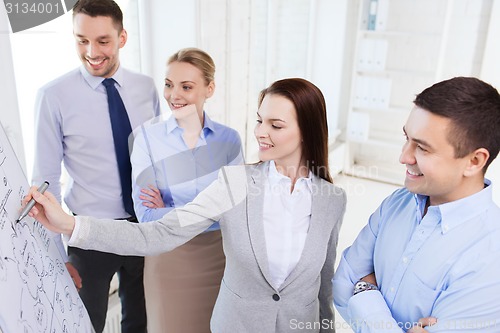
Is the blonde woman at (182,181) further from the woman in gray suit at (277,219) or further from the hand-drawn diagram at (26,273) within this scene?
the hand-drawn diagram at (26,273)

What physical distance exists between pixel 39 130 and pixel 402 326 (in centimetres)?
132

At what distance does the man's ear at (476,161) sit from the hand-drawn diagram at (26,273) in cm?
100

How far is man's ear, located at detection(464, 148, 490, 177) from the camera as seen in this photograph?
97 centimetres

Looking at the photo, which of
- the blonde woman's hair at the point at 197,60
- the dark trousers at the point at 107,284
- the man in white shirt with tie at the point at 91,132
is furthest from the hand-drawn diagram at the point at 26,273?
the blonde woman's hair at the point at 197,60

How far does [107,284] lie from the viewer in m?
1.77

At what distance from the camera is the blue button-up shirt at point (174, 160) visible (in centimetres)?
179

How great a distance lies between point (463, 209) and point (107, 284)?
137cm

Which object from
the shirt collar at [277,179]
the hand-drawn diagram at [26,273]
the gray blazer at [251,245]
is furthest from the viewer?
the shirt collar at [277,179]

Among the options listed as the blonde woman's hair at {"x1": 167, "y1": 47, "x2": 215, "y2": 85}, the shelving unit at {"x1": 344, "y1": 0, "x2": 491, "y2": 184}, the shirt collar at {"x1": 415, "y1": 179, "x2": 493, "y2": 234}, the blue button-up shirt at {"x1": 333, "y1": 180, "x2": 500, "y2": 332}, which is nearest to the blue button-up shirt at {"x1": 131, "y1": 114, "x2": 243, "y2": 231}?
the blonde woman's hair at {"x1": 167, "y1": 47, "x2": 215, "y2": 85}

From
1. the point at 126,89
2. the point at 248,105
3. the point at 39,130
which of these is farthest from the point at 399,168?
the point at 39,130

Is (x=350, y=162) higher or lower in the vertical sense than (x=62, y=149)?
lower

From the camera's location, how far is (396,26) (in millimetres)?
4332

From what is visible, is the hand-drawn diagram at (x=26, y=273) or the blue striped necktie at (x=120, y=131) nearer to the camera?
the hand-drawn diagram at (x=26, y=273)

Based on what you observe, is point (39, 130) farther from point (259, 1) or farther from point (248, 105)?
point (259, 1)
